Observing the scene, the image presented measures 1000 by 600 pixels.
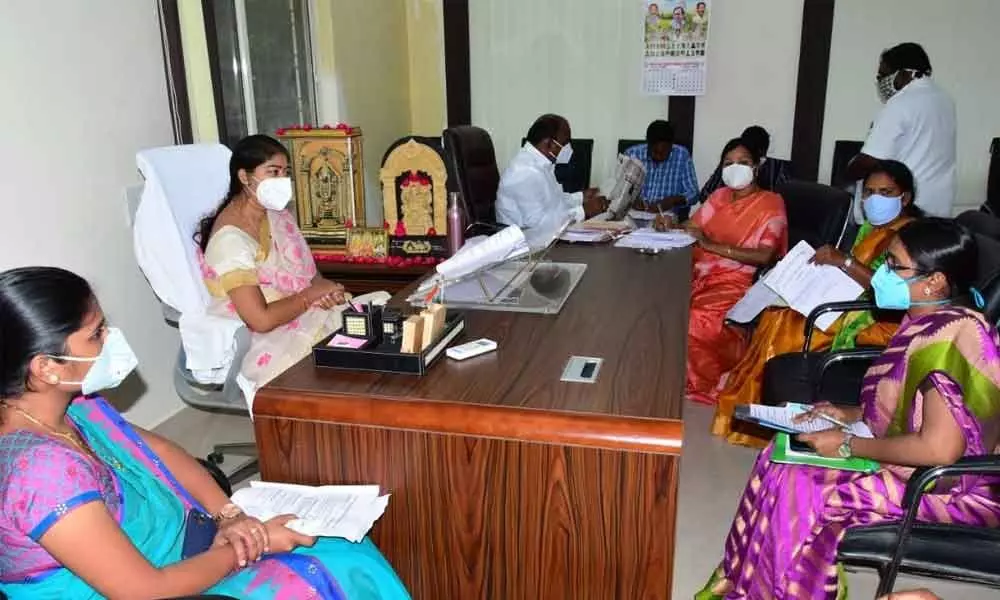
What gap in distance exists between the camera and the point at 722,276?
3020 mm

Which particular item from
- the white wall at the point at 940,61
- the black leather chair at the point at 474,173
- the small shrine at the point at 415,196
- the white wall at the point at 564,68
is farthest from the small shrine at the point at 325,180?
the white wall at the point at 940,61

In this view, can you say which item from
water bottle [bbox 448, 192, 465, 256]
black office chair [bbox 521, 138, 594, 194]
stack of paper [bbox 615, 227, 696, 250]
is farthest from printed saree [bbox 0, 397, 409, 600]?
black office chair [bbox 521, 138, 594, 194]

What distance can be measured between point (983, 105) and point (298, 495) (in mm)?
4563

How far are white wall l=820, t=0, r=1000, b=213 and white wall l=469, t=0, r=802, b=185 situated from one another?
11.3 inches

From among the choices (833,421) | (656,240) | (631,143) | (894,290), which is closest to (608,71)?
(631,143)

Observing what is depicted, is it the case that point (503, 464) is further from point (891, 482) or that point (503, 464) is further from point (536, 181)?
point (536, 181)

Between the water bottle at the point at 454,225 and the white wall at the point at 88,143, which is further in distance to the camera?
the water bottle at the point at 454,225

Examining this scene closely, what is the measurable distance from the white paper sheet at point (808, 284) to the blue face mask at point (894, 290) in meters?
0.76

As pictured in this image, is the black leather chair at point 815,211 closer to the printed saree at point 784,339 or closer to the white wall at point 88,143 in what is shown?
the printed saree at point 784,339

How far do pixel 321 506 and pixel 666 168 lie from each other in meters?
3.55

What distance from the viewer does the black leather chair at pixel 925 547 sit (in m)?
1.30

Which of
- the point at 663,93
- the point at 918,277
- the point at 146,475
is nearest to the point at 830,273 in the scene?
the point at 918,277

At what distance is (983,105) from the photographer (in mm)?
4270

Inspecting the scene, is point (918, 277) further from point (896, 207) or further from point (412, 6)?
point (412, 6)
